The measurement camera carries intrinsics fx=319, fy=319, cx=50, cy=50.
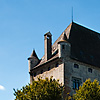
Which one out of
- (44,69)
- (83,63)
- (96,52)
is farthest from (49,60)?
(96,52)

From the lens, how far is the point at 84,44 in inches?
1949

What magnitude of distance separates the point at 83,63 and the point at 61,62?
3495mm

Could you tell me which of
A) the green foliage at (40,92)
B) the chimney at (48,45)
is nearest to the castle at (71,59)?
the chimney at (48,45)

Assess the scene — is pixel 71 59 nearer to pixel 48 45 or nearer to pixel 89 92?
pixel 48 45

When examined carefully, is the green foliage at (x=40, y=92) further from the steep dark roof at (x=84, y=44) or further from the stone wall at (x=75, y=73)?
the steep dark roof at (x=84, y=44)

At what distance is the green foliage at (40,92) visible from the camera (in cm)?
3609

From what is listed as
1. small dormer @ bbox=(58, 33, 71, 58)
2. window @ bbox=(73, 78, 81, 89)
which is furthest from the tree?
small dormer @ bbox=(58, 33, 71, 58)

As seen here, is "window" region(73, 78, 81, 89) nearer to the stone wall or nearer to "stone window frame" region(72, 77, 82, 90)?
"stone window frame" region(72, 77, 82, 90)

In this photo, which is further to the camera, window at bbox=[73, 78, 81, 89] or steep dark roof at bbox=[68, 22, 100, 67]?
steep dark roof at bbox=[68, 22, 100, 67]

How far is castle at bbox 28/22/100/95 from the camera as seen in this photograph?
44.0m

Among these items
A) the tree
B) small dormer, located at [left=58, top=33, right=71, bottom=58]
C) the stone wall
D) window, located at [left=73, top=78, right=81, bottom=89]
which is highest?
small dormer, located at [left=58, top=33, right=71, bottom=58]

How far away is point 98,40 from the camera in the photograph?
175ft

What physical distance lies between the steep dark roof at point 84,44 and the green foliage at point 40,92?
8660 millimetres

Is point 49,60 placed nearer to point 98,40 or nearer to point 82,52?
point 82,52
